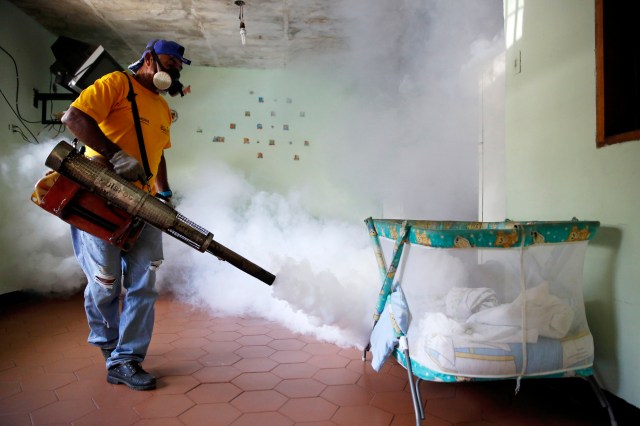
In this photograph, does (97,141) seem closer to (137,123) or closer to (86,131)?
(86,131)

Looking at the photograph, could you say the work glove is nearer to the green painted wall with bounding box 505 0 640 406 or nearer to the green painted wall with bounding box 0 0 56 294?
the green painted wall with bounding box 505 0 640 406

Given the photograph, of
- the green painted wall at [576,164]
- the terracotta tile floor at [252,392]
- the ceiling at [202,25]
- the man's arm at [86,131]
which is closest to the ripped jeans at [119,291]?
the terracotta tile floor at [252,392]

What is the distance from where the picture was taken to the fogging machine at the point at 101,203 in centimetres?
164

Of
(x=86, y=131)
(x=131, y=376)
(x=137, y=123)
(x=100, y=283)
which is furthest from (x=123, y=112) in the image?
(x=131, y=376)

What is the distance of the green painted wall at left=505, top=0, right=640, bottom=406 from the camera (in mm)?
1555

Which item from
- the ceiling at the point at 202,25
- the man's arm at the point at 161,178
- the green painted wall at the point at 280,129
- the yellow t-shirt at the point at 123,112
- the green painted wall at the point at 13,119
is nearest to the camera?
the yellow t-shirt at the point at 123,112

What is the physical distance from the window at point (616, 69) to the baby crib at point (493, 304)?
0.50m

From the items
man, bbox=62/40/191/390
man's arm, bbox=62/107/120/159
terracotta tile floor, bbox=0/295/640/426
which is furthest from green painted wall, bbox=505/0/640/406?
man's arm, bbox=62/107/120/159

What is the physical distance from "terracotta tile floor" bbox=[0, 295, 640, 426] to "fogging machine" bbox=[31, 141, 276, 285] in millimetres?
671

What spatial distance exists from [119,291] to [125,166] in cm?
70

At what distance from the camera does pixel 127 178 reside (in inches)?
68.5

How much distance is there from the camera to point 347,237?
15.4 ft

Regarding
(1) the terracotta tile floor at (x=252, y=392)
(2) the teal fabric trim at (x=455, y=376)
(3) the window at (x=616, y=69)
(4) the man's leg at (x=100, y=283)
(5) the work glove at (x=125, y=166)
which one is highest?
(3) the window at (x=616, y=69)

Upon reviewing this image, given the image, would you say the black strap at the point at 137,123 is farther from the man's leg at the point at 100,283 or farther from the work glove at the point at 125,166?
the man's leg at the point at 100,283
